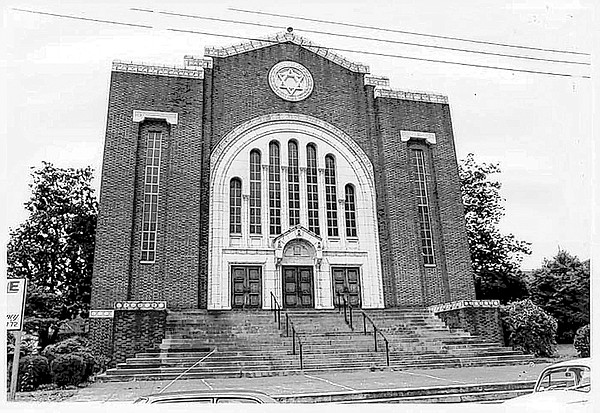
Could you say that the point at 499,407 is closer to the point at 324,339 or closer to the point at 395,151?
the point at 324,339

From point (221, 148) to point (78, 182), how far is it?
22.2 ft

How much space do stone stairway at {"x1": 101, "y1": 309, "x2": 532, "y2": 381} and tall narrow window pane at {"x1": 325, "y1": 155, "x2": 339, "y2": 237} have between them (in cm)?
303

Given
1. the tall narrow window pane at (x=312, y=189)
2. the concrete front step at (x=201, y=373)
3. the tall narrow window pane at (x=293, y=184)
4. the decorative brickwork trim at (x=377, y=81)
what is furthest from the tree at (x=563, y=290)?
the concrete front step at (x=201, y=373)

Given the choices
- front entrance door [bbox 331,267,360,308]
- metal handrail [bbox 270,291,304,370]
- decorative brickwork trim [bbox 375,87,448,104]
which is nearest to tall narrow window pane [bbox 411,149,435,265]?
decorative brickwork trim [bbox 375,87,448,104]

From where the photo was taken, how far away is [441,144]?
20234 mm

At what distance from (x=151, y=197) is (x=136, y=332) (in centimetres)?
512

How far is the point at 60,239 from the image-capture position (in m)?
20.4

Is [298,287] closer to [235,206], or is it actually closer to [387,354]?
[235,206]

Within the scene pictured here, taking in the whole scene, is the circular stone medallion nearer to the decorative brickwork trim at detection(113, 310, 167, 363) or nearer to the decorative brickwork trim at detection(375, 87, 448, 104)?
the decorative brickwork trim at detection(375, 87, 448, 104)

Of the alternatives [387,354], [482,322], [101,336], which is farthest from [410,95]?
[101,336]

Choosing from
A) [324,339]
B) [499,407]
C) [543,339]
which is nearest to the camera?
[499,407]

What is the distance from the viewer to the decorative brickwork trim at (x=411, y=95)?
20.1 metres

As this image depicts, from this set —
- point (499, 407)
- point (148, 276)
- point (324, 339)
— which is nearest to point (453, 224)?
point (324, 339)

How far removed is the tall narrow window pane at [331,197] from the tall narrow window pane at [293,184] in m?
1.03
